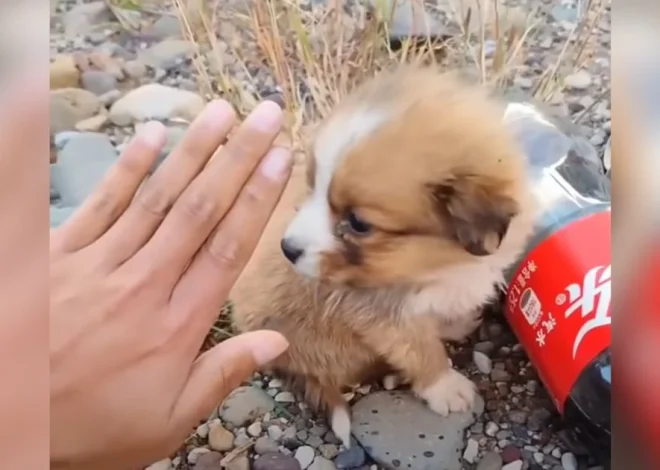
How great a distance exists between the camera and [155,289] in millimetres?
687

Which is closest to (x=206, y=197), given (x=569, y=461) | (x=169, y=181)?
(x=169, y=181)

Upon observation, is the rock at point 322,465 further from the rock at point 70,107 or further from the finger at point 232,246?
the rock at point 70,107

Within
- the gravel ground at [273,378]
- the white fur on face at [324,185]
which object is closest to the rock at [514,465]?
the gravel ground at [273,378]

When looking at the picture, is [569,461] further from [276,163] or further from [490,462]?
[276,163]

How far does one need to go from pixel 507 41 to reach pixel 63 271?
40 cm

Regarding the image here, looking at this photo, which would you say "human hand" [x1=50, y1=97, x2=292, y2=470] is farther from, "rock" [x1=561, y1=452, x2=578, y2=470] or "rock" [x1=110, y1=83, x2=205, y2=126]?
"rock" [x1=561, y1=452, x2=578, y2=470]

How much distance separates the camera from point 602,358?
69cm

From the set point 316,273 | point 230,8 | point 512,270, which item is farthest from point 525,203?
point 230,8

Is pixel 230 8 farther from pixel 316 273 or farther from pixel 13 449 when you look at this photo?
pixel 13 449

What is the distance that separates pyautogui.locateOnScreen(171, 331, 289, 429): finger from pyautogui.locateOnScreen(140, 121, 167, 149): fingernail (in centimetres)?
17

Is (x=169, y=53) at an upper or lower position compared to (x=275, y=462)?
upper

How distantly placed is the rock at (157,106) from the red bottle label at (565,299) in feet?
0.96

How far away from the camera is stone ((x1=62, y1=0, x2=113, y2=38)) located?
70 centimetres

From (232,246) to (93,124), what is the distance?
147 mm
